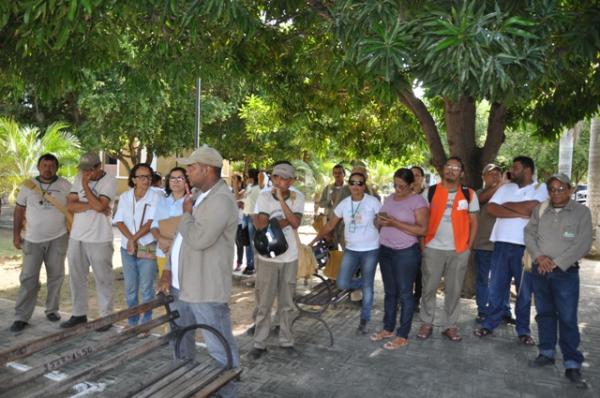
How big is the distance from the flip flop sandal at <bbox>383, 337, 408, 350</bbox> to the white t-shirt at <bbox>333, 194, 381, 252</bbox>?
0.97 m

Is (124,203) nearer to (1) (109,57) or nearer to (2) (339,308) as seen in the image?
(1) (109,57)

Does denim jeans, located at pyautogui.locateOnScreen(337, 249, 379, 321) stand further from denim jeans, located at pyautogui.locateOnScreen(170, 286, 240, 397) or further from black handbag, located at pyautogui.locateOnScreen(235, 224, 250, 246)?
black handbag, located at pyautogui.locateOnScreen(235, 224, 250, 246)

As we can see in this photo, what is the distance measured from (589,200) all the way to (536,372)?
987 centimetres

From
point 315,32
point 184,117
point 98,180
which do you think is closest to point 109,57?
point 98,180

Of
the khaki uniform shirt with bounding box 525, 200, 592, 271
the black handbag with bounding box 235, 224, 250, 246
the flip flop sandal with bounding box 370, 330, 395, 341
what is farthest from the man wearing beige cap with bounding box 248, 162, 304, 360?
the black handbag with bounding box 235, 224, 250, 246

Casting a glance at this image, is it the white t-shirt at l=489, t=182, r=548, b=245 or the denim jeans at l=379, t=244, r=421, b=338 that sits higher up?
the white t-shirt at l=489, t=182, r=548, b=245

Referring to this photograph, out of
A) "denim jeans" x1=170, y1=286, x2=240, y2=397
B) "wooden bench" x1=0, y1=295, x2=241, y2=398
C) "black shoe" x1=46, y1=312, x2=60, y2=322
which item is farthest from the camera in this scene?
"black shoe" x1=46, y1=312, x2=60, y2=322

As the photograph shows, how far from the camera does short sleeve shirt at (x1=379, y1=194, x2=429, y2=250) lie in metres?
5.51

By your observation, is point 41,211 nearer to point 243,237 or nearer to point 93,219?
point 93,219

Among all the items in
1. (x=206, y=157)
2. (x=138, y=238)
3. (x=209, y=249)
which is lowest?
(x=138, y=238)

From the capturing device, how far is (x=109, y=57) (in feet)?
18.6

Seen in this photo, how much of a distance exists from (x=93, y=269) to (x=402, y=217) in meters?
3.29

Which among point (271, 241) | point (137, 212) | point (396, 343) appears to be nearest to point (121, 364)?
point (271, 241)

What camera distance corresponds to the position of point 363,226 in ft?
19.1
